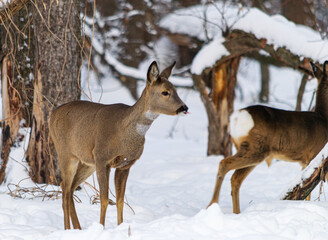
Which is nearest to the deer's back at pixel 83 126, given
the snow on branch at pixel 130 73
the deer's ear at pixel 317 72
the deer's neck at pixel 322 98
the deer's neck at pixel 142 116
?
the deer's neck at pixel 142 116

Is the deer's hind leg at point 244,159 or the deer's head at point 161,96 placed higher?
the deer's head at point 161,96

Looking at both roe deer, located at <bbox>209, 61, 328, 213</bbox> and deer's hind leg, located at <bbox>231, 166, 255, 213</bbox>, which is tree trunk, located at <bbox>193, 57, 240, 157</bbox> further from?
deer's hind leg, located at <bbox>231, 166, 255, 213</bbox>

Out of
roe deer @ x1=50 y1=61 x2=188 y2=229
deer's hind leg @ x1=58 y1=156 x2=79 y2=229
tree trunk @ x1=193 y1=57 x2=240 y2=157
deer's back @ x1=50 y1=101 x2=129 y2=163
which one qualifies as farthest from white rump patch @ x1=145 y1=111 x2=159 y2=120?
tree trunk @ x1=193 y1=57 x2=240 y2=157

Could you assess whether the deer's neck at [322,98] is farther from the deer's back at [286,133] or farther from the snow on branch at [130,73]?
the snow on branch at [130,73]

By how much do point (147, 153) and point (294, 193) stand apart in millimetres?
6284

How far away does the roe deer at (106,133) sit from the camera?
4434 millimetres

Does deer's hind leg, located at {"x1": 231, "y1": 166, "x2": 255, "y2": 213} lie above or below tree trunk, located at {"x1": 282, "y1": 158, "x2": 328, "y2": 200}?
below

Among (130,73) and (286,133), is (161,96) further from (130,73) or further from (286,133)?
(130,73)

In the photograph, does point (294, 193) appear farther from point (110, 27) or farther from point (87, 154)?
point (110, 27)

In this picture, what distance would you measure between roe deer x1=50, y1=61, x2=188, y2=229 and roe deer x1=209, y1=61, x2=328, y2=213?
1619mm

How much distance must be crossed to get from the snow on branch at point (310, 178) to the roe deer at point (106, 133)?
53.7 inches

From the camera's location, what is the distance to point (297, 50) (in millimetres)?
7562

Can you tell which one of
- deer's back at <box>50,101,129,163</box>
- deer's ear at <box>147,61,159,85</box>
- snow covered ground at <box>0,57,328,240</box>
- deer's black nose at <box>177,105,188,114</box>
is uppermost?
deer's ear at <box>147,61,159,85</box>

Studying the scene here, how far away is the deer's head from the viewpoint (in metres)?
4.38
